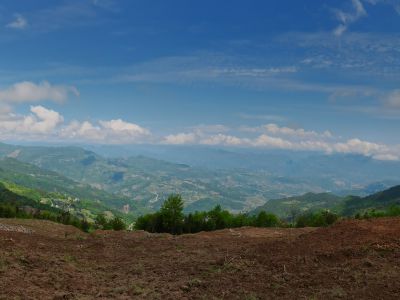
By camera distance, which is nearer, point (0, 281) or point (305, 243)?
point (0, 281)

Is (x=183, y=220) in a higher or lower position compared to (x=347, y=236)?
lower

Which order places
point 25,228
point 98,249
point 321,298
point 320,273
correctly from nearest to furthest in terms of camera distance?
1. point 321,298
2. point 320,273
3. point 98,249
4. point 25,228

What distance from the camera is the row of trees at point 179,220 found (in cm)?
10900

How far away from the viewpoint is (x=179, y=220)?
363ft

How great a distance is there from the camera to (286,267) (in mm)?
28703

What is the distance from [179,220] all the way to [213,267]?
81349 mm

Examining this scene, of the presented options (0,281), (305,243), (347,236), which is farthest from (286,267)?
(0,281)

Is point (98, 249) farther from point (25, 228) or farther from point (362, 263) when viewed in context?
point (362, 263)

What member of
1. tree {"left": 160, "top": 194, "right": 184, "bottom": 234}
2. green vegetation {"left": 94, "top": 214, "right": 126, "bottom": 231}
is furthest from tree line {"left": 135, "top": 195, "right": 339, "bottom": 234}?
green vegetation {"left": 94, "top": 214, "right": 126, "bottom": 231}

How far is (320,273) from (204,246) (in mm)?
15370

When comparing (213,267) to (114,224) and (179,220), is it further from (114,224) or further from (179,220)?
(114,224)

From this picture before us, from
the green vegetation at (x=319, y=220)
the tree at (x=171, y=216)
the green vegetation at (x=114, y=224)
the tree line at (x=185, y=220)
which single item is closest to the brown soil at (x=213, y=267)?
the tree at (x=171, y=216)

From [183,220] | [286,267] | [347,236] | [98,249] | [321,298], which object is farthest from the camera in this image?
[183,220]

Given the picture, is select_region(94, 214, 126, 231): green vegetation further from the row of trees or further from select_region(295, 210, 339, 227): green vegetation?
select_region(295, 210, 339, 227): green vegetation
